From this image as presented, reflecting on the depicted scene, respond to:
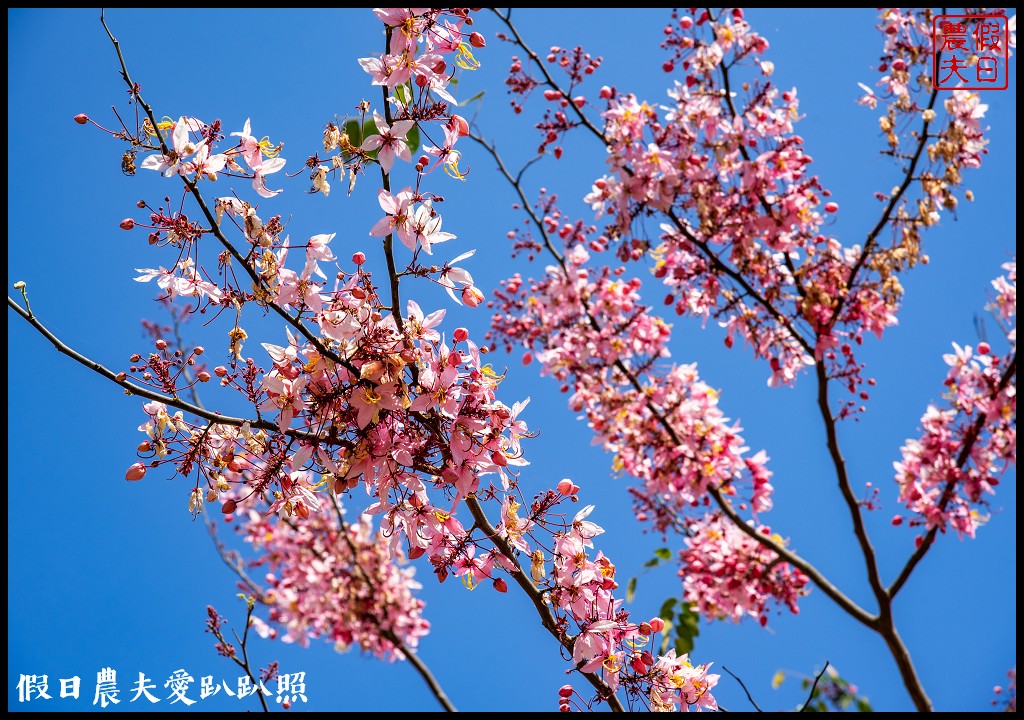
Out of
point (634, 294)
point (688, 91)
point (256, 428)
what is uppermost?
point (688, 91)

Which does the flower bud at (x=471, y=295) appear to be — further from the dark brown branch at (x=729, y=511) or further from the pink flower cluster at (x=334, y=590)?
the pink flower cluster at (x=334, y=590)

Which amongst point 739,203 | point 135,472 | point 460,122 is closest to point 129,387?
point 135,472

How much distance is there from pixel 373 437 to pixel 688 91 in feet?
11.9

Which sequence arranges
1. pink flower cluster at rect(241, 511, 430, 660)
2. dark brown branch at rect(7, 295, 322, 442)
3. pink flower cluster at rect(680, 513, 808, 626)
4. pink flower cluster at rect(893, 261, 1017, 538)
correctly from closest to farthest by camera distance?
dark brown branch at rect(7, 295, 322, 442) → pink flower cluster at rect(893, 261, 1017, 538) → pink flower cluster at rect(680, 513, 808, 626) → pink flower cluster at rect(241, 511, 430, 660)

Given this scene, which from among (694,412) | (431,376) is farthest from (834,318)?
(431,376)

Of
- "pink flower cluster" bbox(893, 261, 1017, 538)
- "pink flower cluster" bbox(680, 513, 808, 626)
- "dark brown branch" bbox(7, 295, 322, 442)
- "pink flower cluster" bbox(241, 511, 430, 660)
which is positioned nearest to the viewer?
"dark brown branch" bbox(7, 295, 322, 442)

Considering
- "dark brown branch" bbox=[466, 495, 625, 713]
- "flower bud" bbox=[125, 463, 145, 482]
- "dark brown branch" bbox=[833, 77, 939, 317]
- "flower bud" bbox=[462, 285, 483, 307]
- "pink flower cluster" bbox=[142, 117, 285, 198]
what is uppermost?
"dark brown branch" bbox=[833, 77, 939, 317]

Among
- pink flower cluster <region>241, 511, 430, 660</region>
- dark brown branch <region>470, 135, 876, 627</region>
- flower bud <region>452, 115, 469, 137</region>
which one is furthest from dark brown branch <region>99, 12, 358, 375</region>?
pink flower cluster <region>241, 511, 430, 660</region>

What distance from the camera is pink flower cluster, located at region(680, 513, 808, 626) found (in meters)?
5.44

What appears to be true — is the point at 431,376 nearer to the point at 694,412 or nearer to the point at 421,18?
the point at 421,18

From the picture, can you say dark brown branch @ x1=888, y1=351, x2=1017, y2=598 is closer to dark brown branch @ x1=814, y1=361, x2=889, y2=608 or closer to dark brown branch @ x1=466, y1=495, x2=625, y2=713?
dark brown branch @ x1=814, y1=361, x2=889, y2=608

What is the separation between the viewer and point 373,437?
2357 mm

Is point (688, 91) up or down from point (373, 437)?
up

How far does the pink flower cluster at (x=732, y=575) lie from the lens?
544cm
